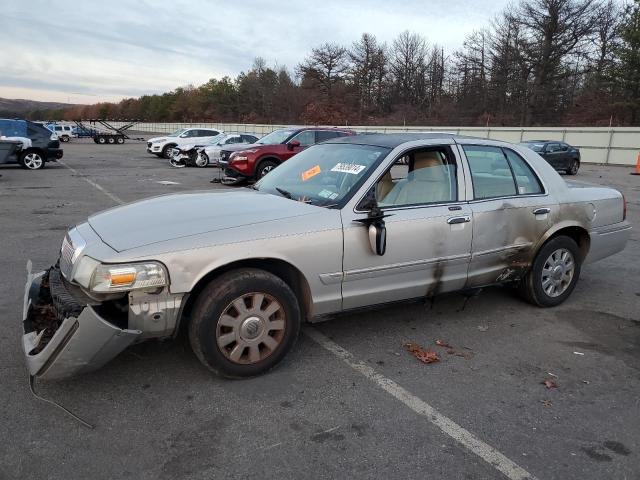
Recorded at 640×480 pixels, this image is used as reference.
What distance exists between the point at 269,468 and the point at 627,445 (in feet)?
6.52

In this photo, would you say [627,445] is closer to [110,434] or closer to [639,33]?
[110,434]

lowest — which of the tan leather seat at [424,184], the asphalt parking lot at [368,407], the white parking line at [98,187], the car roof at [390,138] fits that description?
the white parking line at [98,187]

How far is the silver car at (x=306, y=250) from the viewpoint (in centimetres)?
302

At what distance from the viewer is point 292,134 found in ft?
48.6

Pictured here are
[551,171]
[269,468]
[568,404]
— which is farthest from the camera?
[551,171]

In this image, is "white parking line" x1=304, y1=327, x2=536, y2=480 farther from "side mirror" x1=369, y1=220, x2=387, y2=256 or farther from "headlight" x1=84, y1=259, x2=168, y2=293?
"headlight" x1=84, y1=259, x2=168, y2=293

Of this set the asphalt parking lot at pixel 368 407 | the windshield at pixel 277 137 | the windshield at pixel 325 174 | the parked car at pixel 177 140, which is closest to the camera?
the asphalt parking lot at pixel 368 407

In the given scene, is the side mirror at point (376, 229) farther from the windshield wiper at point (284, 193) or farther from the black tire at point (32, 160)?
the black tire at point (32, 160)

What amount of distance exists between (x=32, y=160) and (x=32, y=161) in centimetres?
4

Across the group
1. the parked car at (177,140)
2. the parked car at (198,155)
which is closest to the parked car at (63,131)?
the parked car at (177,140)

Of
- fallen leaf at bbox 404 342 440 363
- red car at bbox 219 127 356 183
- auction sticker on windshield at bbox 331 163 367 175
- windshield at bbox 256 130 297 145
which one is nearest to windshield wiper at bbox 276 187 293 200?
auction sticker on windshield at bbox 331 163 367 175

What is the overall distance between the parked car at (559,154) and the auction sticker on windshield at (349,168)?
19456mm

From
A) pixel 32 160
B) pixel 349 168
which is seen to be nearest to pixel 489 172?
pixel 349 168

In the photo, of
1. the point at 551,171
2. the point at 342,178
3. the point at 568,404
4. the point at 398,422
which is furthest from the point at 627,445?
the point at 551,171
